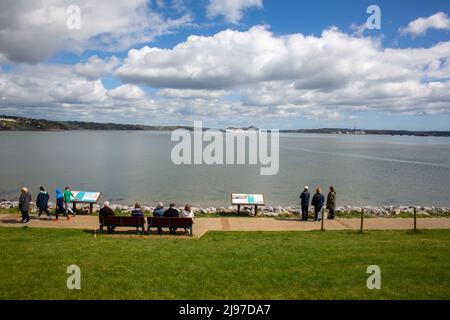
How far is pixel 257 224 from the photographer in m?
16.1

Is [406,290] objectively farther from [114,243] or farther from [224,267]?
[114,243]

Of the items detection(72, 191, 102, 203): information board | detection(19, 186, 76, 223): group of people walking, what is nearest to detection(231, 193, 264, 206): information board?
detection(72, 191, 102, 203): information board

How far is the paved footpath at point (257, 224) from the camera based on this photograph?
15.0 metres

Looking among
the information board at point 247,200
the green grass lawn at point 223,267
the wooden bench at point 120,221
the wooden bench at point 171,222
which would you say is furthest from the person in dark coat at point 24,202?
the information board at point 247,200

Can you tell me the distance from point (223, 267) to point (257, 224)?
749 centimetres

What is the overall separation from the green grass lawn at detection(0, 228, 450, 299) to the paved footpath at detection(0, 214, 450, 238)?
2.32 meters

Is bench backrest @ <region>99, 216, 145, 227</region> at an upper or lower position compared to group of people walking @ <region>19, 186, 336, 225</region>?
lower

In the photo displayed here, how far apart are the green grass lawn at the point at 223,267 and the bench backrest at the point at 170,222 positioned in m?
1.10

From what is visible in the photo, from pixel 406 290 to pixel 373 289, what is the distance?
2.10 feet

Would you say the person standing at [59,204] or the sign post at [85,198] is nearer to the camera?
the person standing at [59,204]

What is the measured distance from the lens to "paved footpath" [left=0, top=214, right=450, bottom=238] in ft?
49.2

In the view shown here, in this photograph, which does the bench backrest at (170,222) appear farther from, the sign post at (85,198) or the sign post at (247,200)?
the sign post at (85,198)

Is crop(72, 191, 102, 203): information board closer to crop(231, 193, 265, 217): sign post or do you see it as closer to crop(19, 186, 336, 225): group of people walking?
crop(19, 186, 336, 225): group of people walking

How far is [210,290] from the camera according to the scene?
7230mm
